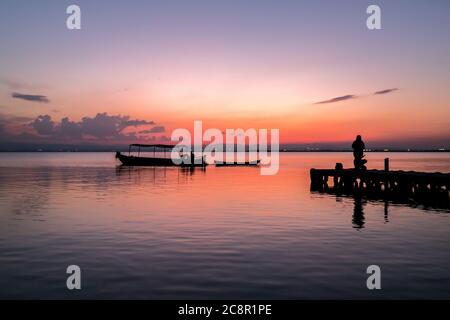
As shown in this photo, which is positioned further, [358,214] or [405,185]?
[405,185]

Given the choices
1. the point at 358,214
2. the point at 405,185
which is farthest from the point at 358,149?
the point at 358,214

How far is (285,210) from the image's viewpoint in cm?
2562

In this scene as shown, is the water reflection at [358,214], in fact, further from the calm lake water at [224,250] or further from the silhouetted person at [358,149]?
the silhouetted person at [358,149]

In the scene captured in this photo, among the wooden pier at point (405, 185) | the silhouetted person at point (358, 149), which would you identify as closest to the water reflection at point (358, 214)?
the wooden pier at point (405, 185)

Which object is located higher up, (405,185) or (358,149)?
(358,149)

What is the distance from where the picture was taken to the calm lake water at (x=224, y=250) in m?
10.4

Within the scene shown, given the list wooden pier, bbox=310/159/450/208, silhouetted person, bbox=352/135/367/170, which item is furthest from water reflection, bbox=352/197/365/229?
silhouetted person, bbox=352/135/367/170

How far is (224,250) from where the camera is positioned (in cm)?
1455

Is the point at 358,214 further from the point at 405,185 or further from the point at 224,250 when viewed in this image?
the point at 224,250

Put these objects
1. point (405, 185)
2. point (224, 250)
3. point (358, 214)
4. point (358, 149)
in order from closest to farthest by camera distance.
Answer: point (224, 250) → point (358, 214) → point (405, 185) → point (358, 149)

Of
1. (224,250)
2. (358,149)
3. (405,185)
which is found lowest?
(224,250)

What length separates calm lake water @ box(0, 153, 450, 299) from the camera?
1036 centimetres
